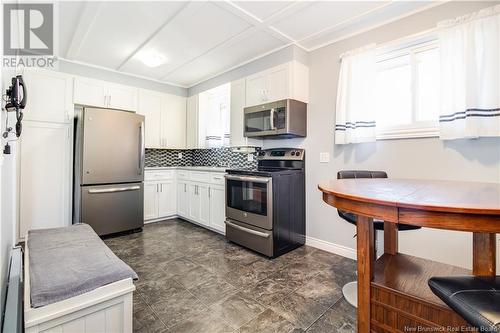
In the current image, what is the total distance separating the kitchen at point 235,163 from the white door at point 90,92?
2cm

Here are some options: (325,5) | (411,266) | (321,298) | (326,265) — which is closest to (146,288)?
(321,298)

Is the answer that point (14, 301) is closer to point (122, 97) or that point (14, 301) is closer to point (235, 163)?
point (235, 163)

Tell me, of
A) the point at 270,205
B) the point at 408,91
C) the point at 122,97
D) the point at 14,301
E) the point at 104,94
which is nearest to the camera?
the point at 14,301

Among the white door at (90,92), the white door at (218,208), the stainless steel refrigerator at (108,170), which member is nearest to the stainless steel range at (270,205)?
the white door at (218,208)

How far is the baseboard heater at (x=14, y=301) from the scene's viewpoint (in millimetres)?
1164

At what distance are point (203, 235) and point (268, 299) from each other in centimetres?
177

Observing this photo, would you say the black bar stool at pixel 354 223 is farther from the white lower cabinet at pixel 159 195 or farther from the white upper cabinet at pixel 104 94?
the white upper cabinet at pixel 104 94

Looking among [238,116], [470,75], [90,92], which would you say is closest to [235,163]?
[238,116]

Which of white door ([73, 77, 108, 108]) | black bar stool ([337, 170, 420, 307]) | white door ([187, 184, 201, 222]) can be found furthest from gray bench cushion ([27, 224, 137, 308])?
white door ([73, 77, 108, 108])

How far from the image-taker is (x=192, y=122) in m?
4.50

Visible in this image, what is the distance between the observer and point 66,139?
131 inches

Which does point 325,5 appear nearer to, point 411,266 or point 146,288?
point 411,266

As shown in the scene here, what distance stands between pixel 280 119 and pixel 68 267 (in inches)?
91.4

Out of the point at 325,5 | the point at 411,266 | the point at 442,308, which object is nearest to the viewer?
the point at 442,308
